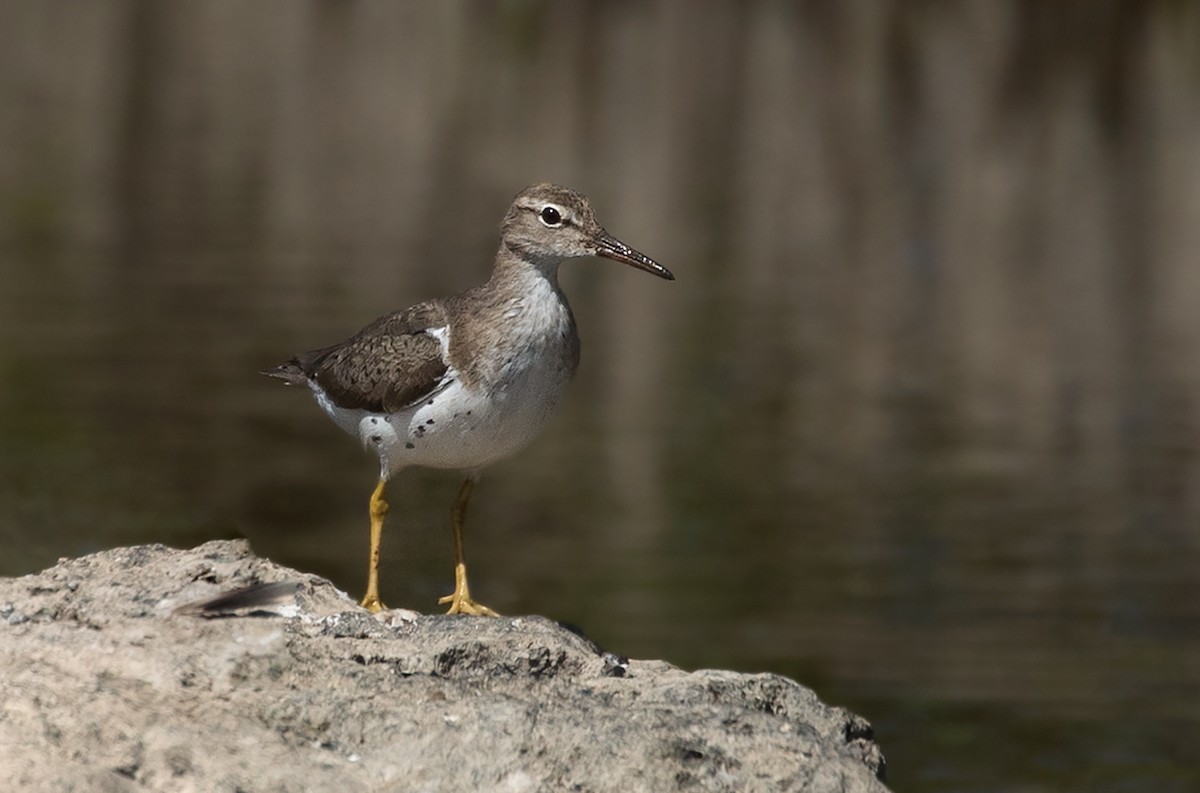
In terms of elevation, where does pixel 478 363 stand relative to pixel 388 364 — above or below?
above

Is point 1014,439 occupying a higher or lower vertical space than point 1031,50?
lower

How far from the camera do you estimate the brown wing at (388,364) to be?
9.26 m

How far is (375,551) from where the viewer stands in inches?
369

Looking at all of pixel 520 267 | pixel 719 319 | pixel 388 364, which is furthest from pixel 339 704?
pixel 719 319

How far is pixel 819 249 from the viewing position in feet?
118

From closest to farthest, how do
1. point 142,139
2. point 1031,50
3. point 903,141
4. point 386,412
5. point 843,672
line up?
point 386,412 → point 843,672 → point 142,139 → point 903,141 → point 1031,50

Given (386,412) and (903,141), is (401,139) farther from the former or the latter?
(386,412)

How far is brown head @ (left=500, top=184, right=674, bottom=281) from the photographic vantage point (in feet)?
30.7

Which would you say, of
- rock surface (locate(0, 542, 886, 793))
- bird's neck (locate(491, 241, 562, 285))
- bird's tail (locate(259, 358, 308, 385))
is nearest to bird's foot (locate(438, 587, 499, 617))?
rock surface (locate(0, 542, 886, 793))

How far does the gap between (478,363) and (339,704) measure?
255cm

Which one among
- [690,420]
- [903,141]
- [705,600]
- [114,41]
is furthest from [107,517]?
[114,41]

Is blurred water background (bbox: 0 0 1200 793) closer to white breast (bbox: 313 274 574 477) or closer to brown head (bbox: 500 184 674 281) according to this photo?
white breast (bbox: 313 274 574 477)

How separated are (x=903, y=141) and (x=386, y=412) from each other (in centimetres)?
3655

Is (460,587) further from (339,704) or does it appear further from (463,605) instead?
(339,704)
